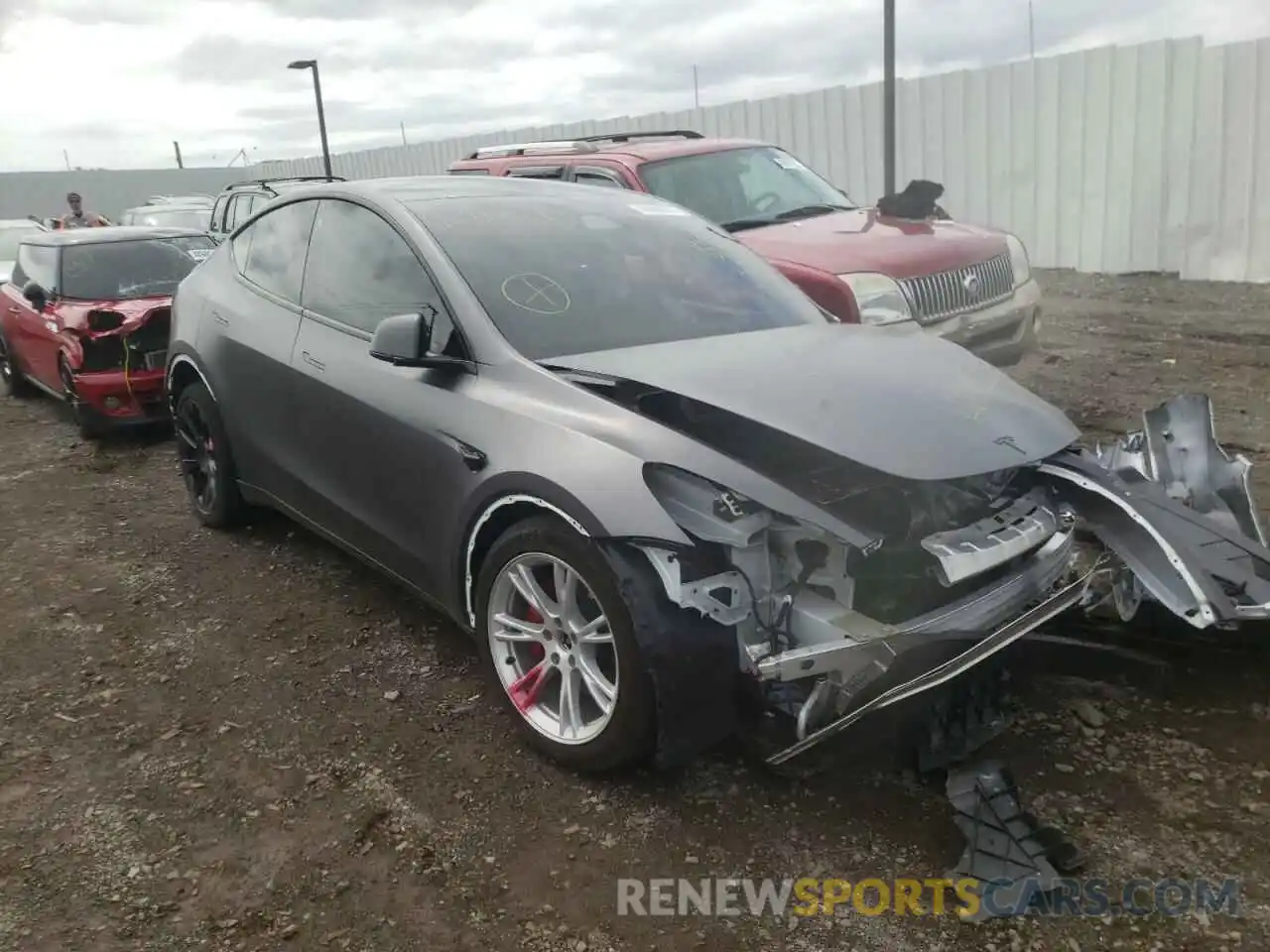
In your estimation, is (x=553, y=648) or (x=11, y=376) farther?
(x=11, y=376)

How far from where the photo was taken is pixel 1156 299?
9.81m

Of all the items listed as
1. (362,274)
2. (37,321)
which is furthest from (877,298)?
(37,321)

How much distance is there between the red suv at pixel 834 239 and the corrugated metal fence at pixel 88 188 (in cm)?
2647

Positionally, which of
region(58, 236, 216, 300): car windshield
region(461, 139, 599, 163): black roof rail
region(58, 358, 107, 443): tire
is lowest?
region(58, 358, 107, 443): tire

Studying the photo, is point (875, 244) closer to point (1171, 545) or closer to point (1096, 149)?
point (1171, 545)

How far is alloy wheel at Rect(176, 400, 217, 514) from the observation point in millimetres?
4996

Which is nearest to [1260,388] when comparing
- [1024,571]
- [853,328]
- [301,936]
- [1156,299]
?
[1156,299]

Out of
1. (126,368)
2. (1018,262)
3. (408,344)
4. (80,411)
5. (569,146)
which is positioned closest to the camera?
(408,344)

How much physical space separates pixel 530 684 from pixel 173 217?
13.8m

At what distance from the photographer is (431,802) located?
2930 millimetres

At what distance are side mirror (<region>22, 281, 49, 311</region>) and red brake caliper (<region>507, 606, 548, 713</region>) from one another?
624cm

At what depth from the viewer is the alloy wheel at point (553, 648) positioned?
112 inches

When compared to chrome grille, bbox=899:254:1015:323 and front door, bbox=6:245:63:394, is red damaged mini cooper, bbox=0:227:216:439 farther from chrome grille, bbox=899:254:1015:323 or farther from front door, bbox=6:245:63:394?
chrome grille, bbox=899:254:1015:323

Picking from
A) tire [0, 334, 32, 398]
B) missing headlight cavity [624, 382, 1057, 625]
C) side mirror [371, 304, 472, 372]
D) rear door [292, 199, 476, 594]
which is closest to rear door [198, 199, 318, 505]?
rear door [292, 199, 476, 594]
